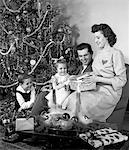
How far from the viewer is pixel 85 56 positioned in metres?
2.23

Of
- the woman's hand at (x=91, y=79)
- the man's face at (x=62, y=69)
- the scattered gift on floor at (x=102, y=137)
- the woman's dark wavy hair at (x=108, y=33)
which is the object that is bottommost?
the scattered gift on floor at (x=102, y=137)

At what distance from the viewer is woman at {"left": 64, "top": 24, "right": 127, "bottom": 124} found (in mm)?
2104

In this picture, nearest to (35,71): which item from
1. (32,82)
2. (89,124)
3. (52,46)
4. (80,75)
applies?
(32,82)

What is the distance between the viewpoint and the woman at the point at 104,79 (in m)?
2.10

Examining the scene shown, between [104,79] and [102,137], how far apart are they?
1.41 feet

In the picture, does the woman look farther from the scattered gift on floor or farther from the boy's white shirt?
the boy's white shirt

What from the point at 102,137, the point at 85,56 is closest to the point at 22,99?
the point at 85,56

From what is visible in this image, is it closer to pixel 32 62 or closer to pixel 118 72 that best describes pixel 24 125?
pixel 32 62

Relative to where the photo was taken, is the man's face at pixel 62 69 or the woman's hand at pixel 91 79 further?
the man's face at pixel 62 69

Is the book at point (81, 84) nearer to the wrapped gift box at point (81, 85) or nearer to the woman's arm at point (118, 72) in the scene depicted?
the wrapped gift box at point (81, 85)

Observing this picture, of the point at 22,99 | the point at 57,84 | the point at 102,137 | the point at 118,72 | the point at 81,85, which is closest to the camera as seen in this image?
the point at 102,137

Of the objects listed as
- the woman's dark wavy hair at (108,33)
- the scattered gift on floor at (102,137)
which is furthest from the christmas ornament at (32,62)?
the scattered gift on floor at (102,137)

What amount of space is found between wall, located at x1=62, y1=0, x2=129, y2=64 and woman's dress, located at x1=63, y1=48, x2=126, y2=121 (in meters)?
0.08

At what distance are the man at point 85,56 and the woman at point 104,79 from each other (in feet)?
0.16
